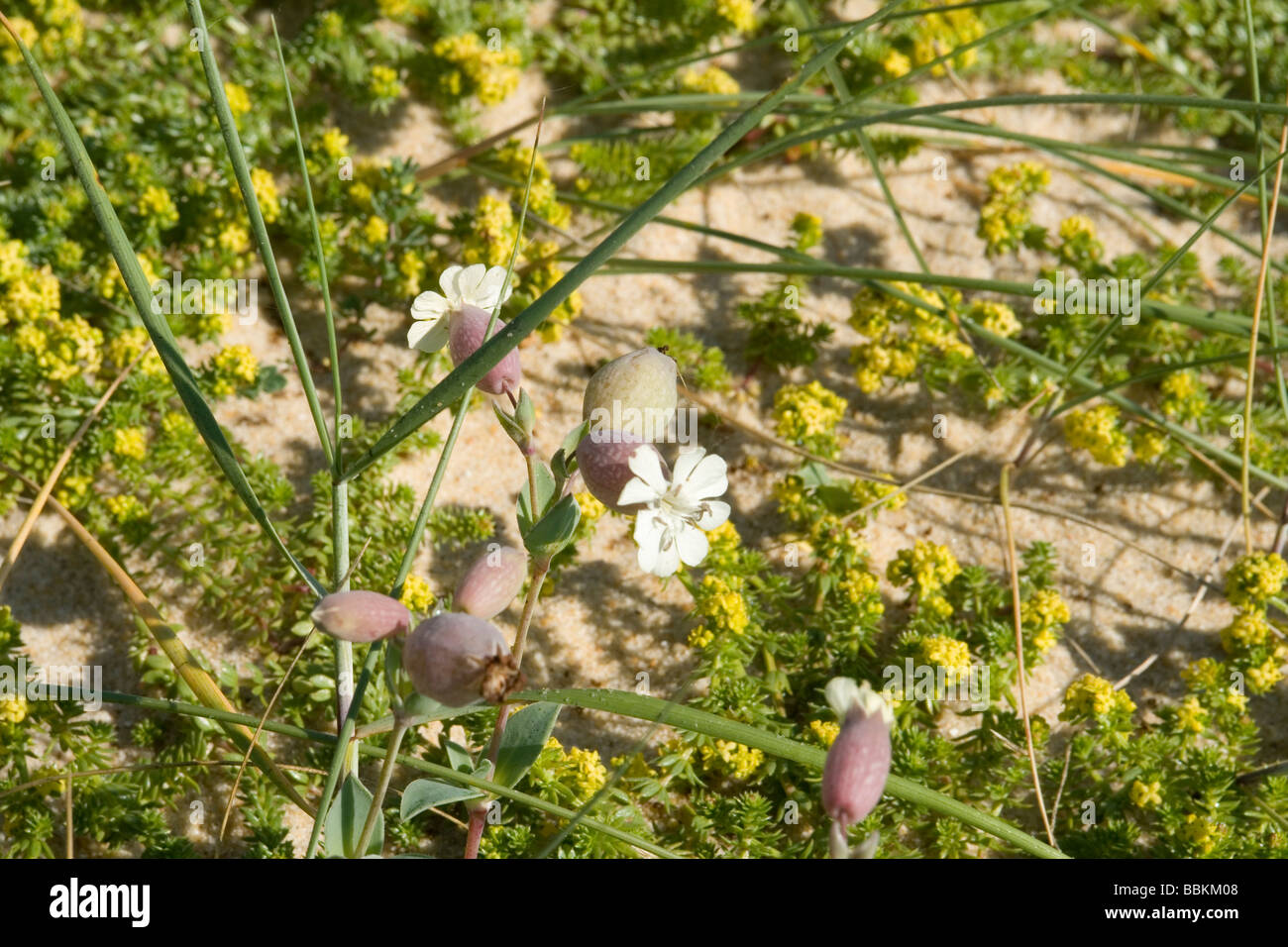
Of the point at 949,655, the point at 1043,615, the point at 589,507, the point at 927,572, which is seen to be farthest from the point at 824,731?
the point at 589,507

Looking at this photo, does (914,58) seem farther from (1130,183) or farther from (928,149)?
(1130,183)

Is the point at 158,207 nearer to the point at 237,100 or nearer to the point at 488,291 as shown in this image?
the point at 237,100

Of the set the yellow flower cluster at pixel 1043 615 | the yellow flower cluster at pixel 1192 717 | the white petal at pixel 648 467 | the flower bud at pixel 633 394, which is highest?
the flower bud at pixel 633 394

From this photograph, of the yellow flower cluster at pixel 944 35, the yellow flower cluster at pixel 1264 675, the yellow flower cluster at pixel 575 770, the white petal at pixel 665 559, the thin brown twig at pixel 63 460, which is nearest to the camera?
the white petal at pixel 665 559

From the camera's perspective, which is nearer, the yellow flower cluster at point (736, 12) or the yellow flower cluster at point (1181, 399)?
the yellow flower cluster at point (1181, 399)

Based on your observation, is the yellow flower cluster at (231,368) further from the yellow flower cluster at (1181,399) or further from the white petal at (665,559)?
the yellow flower cluster at (1181,399)

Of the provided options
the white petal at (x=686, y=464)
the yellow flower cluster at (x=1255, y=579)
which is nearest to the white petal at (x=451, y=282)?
the white petal at (x=686, y=464)
